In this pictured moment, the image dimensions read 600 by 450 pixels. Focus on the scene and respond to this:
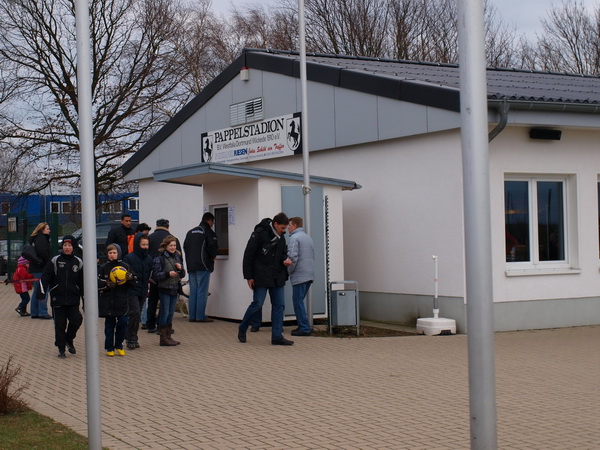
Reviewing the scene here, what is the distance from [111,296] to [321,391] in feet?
11.6

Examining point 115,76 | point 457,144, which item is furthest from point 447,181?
point 115,76

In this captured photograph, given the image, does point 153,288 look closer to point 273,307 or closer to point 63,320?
point 273,307

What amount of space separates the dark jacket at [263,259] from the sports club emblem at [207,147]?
8.33 metres

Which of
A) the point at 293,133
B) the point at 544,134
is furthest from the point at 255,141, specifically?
the point at 544,134

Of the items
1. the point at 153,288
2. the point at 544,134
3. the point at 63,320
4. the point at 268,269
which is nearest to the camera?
the point at 63,320

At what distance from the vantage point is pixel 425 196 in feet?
47.1

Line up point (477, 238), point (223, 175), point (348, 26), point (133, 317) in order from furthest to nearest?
1. point (348, 26)
2. point (223, 175)
3. point (133, 317)
4. point (477, 238)

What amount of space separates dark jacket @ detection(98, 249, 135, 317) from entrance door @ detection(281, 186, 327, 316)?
157 inches

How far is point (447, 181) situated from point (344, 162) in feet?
9.80

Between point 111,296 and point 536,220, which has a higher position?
point 536,220

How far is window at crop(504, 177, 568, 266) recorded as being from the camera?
1417 centimetres

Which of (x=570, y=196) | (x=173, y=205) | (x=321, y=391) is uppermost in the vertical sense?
(x=173, y=205)

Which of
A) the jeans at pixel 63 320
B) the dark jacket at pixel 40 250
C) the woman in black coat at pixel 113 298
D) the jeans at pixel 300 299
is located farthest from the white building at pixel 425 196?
the jeans at pixel 63 320

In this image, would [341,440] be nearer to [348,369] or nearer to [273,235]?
[348,369]
